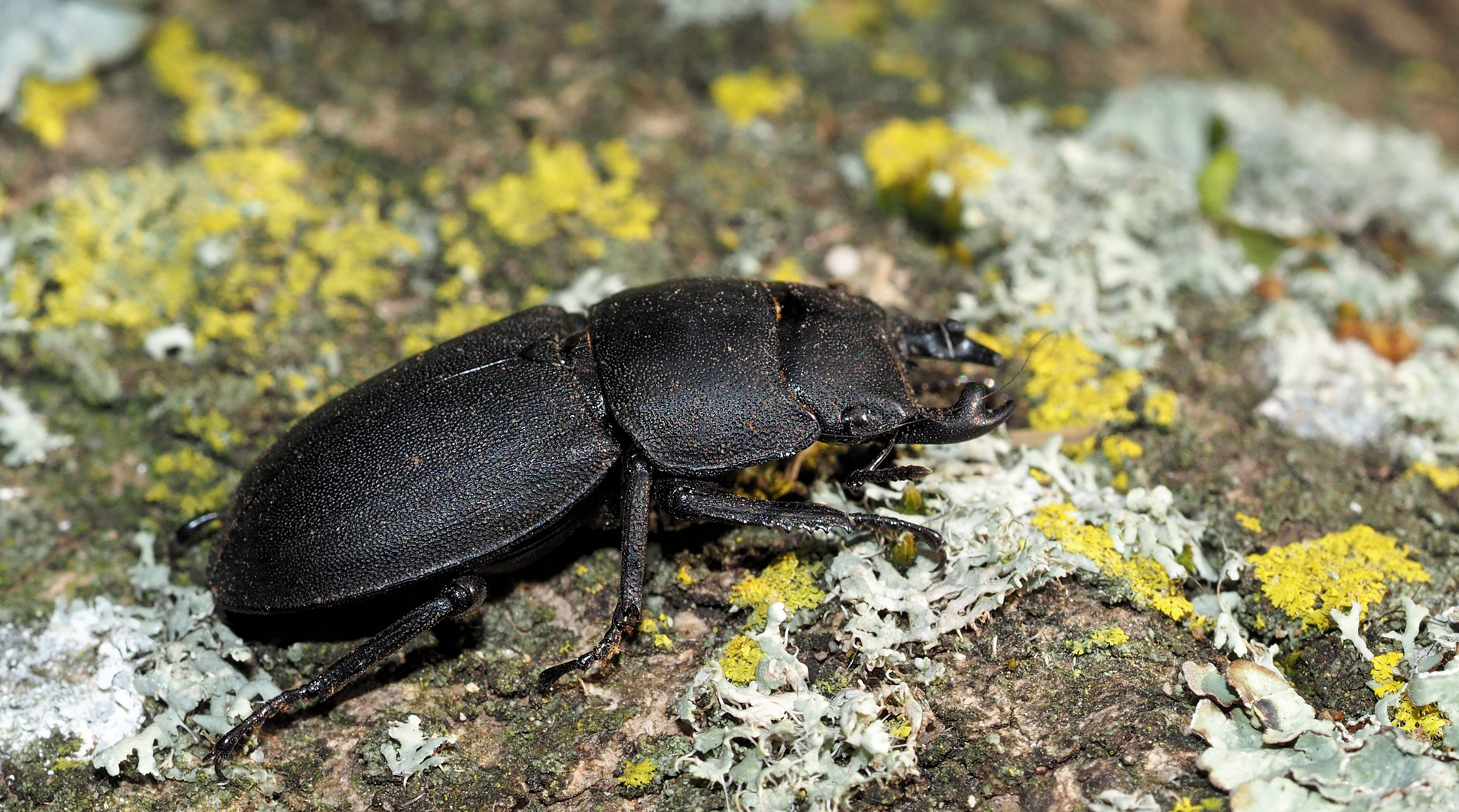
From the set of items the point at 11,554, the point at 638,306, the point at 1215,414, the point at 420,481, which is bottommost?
the point at 11,554

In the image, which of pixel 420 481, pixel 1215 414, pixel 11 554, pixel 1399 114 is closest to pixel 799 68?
pixel 1215 414

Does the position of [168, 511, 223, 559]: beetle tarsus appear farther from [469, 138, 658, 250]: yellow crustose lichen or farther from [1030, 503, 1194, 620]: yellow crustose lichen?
[1030, 503, 1194, 620]: yellow crustose lichen

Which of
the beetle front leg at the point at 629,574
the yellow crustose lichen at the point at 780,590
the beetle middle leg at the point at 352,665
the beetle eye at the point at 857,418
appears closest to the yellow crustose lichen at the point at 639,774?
the beetle front leg at the point at 629,574

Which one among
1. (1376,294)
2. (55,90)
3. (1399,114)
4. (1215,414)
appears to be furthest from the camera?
(1399,114)

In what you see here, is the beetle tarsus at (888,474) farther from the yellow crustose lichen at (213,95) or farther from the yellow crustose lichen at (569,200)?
the yellow crustose lichen at (213,95)

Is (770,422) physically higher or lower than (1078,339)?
higher

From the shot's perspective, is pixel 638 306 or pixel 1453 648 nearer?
pixel 1453 648

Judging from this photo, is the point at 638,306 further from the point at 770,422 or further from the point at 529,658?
the point at 529,658
